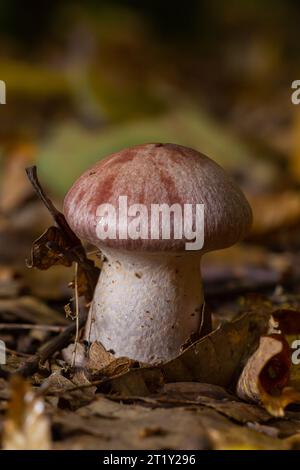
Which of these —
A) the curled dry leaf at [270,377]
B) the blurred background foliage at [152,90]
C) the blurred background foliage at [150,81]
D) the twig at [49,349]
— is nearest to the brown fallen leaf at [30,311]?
the twig at [49,349]

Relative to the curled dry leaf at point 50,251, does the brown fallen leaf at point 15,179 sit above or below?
above

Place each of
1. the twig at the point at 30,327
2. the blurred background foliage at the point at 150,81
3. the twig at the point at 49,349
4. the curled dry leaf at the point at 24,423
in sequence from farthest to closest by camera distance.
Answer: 1. the blurred background foliage at the point at 150,81
2. the twig at the point at 30,327
3. the twig at the point at 49,349
4. the curled dry leaf at the point at 24,423

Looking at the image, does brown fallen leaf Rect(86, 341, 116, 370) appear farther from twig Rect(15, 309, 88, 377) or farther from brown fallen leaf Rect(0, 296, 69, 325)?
brown fallen leaf Rect(0, 296, 69, 325)

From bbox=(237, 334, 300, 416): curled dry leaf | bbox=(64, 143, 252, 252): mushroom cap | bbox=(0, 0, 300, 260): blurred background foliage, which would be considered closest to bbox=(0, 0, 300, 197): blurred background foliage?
bbox=(0, 0, 300, 260): blurred background foliage

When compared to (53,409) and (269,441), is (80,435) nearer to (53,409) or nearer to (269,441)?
(53,409)

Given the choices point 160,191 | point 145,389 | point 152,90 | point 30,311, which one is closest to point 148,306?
point 145,389

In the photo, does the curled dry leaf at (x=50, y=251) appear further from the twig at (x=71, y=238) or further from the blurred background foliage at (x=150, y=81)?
the blurred background foliage at (x=150, y=81)

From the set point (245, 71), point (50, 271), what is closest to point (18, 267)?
point (50, 271)
